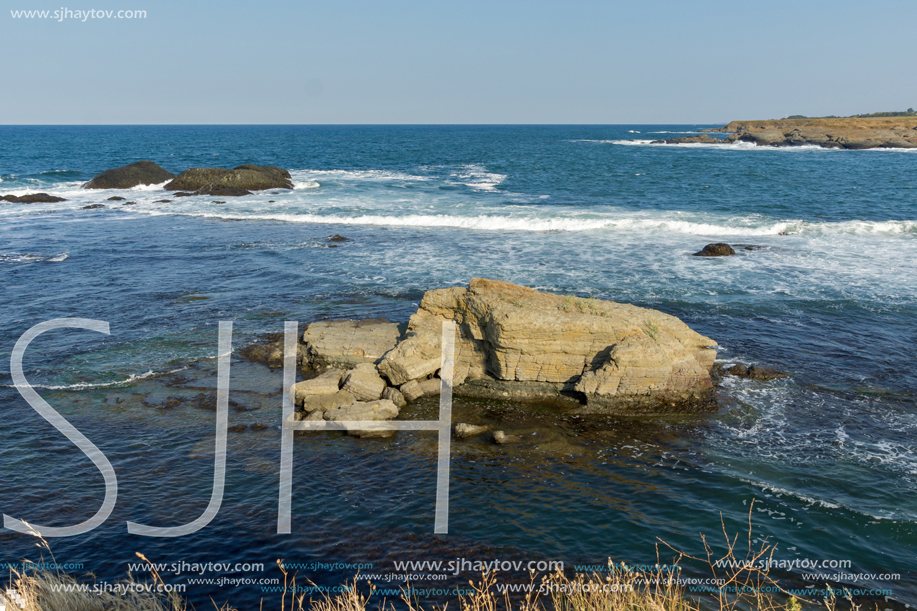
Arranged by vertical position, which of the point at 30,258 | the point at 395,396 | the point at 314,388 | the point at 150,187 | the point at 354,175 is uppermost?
the point at 354,175

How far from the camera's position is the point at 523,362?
14016 millimetres

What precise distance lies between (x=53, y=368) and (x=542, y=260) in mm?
18287

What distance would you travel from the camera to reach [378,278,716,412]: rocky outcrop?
529 inches

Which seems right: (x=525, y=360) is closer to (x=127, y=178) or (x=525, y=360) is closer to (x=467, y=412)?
(x=467, y=412)

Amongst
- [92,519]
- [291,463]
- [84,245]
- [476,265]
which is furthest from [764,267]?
[84,245]

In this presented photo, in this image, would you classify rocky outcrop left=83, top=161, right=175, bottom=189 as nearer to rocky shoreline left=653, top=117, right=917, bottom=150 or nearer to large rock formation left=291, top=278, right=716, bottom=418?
large rock formation left=291, top=278, right=716, bottom=418

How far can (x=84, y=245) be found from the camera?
97.2ft

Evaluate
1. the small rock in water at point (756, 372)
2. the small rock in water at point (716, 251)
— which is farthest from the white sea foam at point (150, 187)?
the small rock in water at point (756, 372)

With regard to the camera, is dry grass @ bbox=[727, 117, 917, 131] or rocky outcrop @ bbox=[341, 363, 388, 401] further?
dry grass @ bbox=[727, 117, 917, 131]

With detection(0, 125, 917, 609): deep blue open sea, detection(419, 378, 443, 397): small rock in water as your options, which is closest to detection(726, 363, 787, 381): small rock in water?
detection(0, 125, 917, 609): deep blue open sea

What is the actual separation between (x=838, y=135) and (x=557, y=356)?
12024 centimetres

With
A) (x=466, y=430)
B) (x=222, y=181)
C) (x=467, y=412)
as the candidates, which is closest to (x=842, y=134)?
(x=222, y=181)

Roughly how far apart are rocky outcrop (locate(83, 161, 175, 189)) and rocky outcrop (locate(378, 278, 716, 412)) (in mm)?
45178

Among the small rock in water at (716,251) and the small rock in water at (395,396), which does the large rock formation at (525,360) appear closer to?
the small rock in water at (395,396)
